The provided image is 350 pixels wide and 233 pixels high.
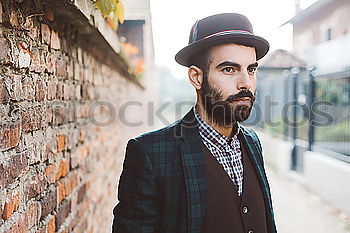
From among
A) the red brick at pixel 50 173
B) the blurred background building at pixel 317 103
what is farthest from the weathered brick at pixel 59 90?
the blurred background building at pixel 317 103

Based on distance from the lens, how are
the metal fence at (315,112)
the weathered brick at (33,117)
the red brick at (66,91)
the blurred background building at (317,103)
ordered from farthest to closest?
the metal fence at (315,112) < the blurred background building at (317,103) < the red brick at (66,91) < the weathered brick at (33,117)

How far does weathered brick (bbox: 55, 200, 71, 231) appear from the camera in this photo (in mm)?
1825

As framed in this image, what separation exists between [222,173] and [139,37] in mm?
7156

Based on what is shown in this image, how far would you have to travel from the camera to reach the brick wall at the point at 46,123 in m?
1.29

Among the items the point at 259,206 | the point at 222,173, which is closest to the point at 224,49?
the point at 222,173

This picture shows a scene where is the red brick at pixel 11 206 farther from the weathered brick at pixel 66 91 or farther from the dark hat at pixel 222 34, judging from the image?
the dark hat at pixel 222 34

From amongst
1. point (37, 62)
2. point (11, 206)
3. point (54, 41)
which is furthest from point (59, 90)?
point (11, 206)

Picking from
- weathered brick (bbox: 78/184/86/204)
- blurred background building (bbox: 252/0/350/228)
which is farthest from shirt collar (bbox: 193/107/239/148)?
blurred background building (bbox: 252/0/350/228)

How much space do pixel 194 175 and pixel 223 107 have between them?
1.09 ft

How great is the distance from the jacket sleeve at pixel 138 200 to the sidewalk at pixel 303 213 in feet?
12.4

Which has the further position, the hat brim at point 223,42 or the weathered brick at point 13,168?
the hat brim at point 223,42

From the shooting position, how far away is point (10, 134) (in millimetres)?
1285

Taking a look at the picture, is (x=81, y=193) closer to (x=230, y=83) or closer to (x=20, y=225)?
(x=20, y=225)

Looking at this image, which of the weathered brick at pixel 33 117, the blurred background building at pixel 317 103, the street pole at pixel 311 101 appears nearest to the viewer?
the weathered brick at pixel 33 117
